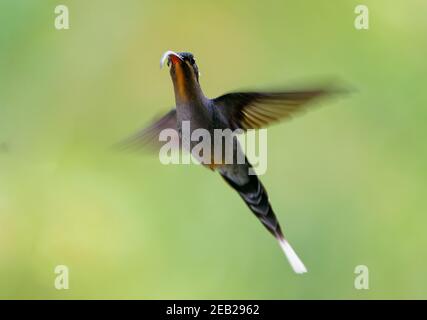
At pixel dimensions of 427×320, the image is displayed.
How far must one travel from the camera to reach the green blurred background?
5.48 feet

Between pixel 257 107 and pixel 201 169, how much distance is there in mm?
755

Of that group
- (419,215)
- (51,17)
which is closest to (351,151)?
(419,215)

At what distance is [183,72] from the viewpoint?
90 cm

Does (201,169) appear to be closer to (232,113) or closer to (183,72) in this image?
(232,113)

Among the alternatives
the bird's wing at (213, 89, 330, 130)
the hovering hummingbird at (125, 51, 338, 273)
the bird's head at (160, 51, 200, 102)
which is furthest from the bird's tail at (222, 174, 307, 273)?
the bird's head at (160, 51, 200, 102)

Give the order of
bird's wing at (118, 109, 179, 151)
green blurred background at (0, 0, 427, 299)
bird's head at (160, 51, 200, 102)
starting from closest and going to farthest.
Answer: bird's head at (160, 51, 200, 102)
bird's wing at (118, 109, 179, 151)
green blurred background at (0, 0, 427, 299)

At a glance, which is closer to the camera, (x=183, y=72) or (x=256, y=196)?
(x=183, y=72)

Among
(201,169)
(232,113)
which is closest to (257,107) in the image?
(232,113)

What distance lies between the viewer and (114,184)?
5.81ft

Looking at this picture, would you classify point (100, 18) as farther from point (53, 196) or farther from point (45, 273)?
point (45, 273)

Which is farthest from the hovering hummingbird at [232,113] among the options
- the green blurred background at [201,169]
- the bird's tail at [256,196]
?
the green blurred background at [201,169]

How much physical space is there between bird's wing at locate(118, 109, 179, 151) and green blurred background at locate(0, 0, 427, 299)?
1.70 feet

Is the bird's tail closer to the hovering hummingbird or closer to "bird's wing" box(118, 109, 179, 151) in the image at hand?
the hovering hummingbird

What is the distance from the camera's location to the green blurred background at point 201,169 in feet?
5.48
